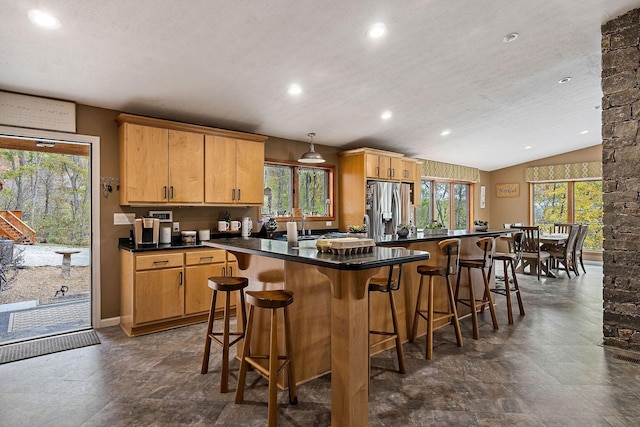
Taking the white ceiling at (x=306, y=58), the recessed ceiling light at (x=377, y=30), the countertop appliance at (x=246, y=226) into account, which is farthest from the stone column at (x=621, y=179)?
the countertop appliance at (x=246, y=226)

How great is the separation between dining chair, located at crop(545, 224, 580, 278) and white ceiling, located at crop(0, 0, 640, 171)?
8.13 feet

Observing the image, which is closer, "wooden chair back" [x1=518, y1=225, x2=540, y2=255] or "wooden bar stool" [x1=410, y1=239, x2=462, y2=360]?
"wooden bar stool" [x1=410, y1=239, x2=462, y2=360]

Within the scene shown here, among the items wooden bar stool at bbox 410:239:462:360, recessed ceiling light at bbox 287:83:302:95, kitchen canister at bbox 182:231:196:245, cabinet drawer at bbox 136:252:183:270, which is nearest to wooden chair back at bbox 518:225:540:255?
wooden bar stool at bbox 410:239:462:360

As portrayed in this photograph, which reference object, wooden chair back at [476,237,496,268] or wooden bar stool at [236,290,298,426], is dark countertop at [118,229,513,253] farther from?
wooden bar stool at [236,290,298,426]

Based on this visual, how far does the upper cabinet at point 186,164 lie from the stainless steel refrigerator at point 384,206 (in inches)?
77.0

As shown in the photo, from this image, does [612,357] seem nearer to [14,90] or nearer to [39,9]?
[39,9]

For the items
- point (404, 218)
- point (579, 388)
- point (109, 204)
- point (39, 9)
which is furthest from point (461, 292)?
point (39, 9)

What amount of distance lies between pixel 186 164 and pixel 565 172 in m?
8.77

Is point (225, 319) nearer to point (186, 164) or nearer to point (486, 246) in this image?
point (186, 164)

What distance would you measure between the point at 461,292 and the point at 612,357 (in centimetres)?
146

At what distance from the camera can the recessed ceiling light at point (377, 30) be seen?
2.94 m

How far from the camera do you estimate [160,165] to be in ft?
12.9

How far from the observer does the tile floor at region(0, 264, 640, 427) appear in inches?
85.6

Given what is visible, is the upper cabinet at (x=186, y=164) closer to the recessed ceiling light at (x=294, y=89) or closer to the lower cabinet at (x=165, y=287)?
the lower cabinet at (x=165, y=287)
